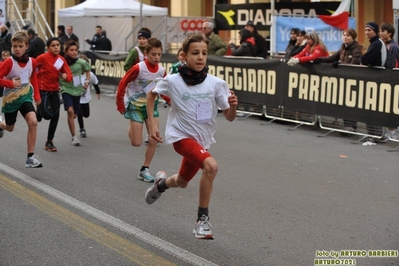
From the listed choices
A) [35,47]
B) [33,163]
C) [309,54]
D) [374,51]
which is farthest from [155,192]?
[35,47]

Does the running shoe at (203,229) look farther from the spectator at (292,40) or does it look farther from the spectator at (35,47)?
the spectator at (35,47)

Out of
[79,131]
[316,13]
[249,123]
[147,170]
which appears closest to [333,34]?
[316,13]

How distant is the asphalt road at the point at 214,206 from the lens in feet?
19.5

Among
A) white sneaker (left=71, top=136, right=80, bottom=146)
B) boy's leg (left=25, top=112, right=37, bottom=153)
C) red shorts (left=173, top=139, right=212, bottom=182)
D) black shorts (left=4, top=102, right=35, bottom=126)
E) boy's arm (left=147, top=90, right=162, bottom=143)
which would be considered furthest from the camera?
white sneaker (left=71, top=136, right=80, bottom=146)

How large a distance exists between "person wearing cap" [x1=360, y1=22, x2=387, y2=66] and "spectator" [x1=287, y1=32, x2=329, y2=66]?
147 cm

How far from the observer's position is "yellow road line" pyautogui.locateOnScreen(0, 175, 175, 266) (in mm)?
5781

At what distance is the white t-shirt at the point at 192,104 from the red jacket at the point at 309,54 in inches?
282

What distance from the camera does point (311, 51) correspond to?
542 inches

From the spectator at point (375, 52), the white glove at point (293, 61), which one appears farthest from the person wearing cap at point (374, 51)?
the white glove at point (293, 61)

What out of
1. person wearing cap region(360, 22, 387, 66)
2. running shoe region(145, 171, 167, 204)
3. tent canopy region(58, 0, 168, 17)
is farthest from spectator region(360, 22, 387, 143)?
tent canopy region(58, 0, 168, 17)

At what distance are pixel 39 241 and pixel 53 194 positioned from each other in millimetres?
A: 1903

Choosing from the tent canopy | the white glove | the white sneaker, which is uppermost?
the tent canopy

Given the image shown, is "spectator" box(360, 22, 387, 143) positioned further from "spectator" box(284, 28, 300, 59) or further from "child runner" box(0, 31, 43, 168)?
"child runner" box(0, 31, 43, 168)

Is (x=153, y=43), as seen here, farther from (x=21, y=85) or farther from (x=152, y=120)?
(x=152, y=120)
